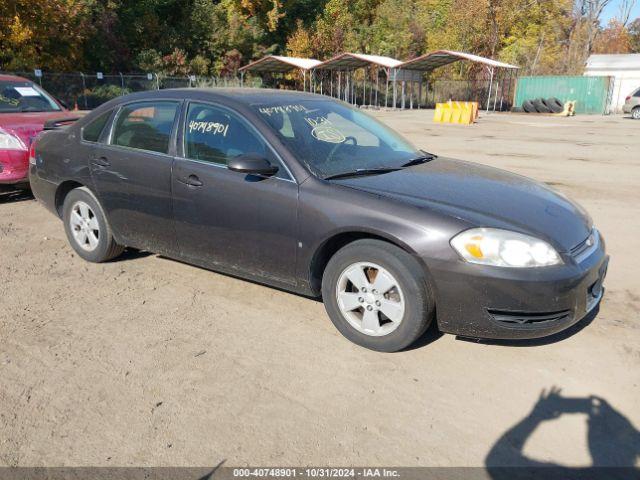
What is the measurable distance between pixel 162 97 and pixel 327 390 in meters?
2.80

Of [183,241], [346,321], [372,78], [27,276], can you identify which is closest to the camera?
[346,321]

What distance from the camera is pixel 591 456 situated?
2.67 metres

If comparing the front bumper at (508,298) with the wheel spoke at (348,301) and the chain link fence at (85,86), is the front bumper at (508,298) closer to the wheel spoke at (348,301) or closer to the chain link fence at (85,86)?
the wheel spoke at (348,301)

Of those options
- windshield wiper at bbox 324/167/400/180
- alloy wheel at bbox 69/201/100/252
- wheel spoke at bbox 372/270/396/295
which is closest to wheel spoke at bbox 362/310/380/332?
wheel spoke at bbox 372/270/396/295

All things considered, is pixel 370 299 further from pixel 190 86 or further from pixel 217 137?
pixel 190 86

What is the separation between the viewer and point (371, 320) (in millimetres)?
3615

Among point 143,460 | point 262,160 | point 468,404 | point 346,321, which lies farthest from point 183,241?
point 468,404

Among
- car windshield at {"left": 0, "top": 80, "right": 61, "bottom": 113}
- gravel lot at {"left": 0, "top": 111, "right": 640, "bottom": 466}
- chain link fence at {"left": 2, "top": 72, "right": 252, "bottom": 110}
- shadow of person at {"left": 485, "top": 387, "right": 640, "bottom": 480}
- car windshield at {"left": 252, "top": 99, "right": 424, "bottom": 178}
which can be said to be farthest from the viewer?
chain link fence at {"left": 2, "top": 72, "right": 252, "bottom": 110}

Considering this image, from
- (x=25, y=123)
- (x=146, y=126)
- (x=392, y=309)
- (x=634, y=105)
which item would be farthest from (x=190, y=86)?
(x=392, y=309)

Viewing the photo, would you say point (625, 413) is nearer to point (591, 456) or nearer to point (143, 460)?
point (591, 456)

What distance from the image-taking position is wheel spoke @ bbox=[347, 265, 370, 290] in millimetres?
3584

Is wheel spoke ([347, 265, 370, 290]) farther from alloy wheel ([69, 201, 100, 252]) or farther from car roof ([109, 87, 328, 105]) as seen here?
alloy wheel ([69, 201, 100, 252])

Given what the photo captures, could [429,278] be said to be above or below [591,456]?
above

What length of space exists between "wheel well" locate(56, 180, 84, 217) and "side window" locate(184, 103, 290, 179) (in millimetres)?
1470
